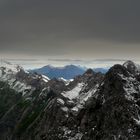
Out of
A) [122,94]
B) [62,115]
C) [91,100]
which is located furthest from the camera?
[62,115]

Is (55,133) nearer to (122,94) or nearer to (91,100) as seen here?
(91,100)

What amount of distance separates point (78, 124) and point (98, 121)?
27.4ft

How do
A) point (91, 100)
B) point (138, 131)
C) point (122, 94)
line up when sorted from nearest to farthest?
point (138, 131) < point (122, 94) < point (91, 100)

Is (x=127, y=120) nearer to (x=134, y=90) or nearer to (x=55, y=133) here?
(x=134, y=90)

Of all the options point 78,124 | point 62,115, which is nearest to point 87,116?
point 78,124

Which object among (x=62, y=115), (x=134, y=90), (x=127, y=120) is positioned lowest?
(x=62, y=115)

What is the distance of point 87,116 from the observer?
102625 mm

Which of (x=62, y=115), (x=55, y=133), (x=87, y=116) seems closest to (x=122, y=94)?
(x=87, y=116)

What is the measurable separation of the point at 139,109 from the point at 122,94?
234 inches

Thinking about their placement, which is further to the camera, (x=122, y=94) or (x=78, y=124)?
(x=78, y=124)

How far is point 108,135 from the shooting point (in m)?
91.6

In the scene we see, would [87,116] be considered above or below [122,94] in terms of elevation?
below

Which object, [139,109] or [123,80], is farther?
[123,80]

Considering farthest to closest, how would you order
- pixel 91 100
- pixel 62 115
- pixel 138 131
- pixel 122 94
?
1. pixel 62 115
2. pixel 91 100
3. pixel 122 94
4. pixel 138 131
